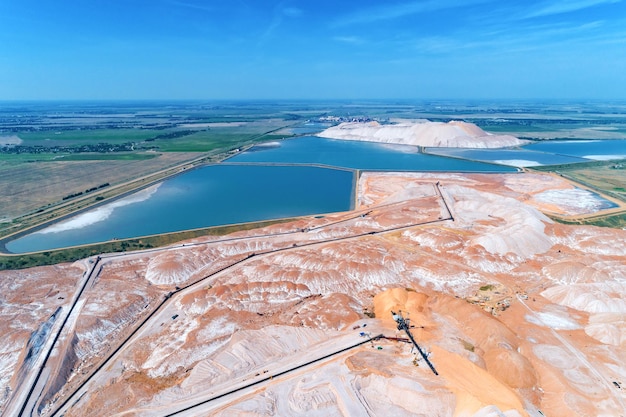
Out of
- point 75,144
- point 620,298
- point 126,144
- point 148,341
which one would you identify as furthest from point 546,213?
point 75,144

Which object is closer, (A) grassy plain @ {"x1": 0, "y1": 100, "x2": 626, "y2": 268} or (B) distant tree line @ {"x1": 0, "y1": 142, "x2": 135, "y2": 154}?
(A) grassy plain @ {"x1": 0, "y1": 100, "x2": 626, "y2": 268}

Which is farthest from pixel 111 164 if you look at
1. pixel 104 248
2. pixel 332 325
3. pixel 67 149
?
pixel 332 325

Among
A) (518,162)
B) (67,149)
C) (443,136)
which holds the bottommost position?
(518,162)

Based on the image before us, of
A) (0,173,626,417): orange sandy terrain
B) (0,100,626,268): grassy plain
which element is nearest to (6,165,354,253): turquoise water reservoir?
(0,100,626,268): grassy plain

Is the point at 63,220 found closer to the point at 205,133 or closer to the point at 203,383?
the point at 203,383

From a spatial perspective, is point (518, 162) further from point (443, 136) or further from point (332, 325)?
point (332, 325)

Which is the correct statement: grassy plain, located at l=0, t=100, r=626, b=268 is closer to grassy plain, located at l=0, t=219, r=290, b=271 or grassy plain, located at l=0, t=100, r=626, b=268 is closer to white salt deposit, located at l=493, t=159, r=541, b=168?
grassy plain, located at l=0, t=219, r=290, b=271

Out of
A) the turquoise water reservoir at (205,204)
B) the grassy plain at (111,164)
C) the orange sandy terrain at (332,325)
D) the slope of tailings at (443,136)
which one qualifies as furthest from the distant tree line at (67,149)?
the orange sandy terrain at (332,325)

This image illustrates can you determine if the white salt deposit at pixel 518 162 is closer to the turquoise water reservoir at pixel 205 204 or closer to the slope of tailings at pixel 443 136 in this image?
the slope of tailings at pixel 443 136

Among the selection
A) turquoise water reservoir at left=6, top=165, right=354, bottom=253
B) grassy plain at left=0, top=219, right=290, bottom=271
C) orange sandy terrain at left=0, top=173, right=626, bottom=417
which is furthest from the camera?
turquoise water reservoir at left=6, top=165, right=354, bottom=253
